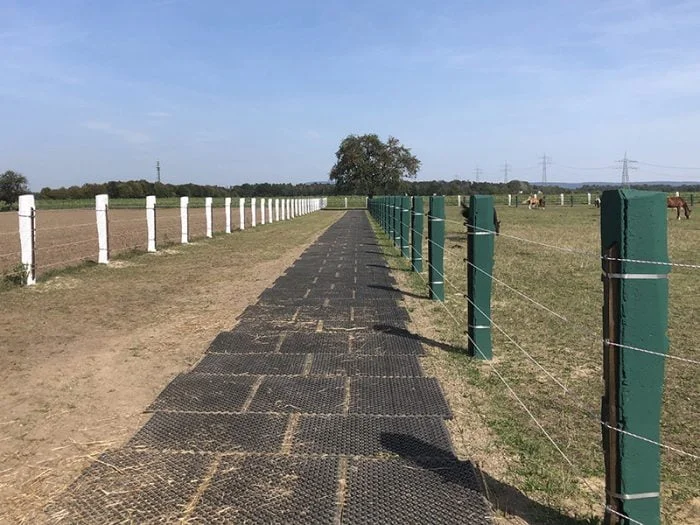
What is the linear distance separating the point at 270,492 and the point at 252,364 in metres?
2.25

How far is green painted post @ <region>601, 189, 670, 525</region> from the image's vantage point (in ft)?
7.53

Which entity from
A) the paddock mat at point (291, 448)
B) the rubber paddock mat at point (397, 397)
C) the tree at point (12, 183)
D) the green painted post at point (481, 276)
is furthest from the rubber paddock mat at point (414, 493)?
the tree at point (12, 183)

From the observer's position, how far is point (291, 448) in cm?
341

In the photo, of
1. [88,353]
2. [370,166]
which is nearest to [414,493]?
[88,353]

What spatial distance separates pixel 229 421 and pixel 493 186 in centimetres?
8798

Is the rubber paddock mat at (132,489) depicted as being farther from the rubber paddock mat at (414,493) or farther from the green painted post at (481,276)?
the green painted post at (481,276)

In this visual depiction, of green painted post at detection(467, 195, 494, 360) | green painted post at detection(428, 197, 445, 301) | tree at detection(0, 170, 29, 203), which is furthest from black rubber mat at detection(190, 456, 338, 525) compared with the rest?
tree at detection(0, 170, 29, 203)

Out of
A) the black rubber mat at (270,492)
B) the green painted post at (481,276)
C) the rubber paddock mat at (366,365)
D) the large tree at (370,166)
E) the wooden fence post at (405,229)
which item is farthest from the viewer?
the large tree at (370,166)

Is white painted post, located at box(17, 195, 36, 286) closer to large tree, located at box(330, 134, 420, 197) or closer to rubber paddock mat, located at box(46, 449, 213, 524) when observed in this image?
rubber paddock mat, located at box(46, 449, 213, 524)

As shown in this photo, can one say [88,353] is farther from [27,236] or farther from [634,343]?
[27,236]

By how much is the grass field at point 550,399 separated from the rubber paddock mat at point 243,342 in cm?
152

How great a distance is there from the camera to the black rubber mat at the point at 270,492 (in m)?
2.70

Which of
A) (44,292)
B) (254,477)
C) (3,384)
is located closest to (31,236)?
(44,292)

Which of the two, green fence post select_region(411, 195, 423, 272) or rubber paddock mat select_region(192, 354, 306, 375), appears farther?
green fence post select_region(411, 195, 423, 272)
